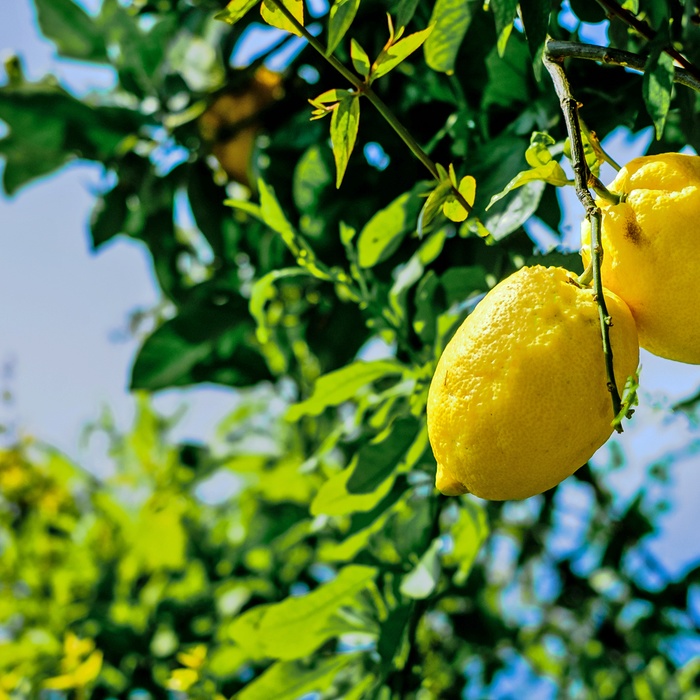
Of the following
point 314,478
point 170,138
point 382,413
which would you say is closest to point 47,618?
point 314,478

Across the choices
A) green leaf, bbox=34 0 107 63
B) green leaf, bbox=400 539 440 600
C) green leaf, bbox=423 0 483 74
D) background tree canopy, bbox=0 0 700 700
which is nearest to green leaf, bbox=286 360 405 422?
background tree canopy, bbox=0 0 700 700

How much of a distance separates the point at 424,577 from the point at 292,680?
0.74 ft

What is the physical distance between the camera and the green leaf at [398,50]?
0.51m

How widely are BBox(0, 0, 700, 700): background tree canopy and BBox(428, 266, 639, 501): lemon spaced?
0.24 ft

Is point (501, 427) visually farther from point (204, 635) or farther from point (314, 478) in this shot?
point (204, 635)

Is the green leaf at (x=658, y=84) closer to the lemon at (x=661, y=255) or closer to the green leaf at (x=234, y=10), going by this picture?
the lemon at (x=661, y=255)

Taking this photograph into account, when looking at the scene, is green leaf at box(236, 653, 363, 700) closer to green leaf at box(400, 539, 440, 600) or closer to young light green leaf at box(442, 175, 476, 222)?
green leaf at box(400, 539, 440, 600)

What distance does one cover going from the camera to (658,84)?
0.49 meters

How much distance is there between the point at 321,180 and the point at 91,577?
131cm

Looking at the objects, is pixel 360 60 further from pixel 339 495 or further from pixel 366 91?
pixel 339 495

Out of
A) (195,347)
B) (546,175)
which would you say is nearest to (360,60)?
(546,175)

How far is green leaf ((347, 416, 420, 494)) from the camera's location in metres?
0.81

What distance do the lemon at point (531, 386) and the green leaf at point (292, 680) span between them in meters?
0.51

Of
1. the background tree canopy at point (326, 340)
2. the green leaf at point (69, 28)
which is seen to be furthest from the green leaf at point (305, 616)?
the green leaf at point (69, 28)
